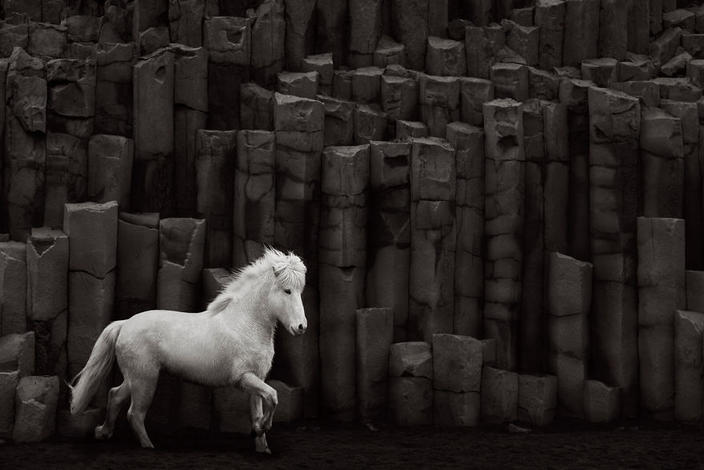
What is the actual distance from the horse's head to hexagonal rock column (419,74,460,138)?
3912 millimetres

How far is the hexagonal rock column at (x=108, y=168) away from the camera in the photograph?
12550 millimetres

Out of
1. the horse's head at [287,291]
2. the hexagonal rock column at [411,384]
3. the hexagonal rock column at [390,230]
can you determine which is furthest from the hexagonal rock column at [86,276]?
the hexagonal rock column at [411,384]

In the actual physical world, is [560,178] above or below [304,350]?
above

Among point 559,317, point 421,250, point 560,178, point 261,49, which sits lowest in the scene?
point 559,317

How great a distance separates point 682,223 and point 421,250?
3449 mm

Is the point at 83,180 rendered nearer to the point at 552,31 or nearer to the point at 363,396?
the point at 363,396

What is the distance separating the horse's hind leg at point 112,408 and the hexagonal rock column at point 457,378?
3947 millimetres

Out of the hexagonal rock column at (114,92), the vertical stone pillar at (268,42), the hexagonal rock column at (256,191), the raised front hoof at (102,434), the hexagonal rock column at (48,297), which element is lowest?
the raised front hoof at (102,434)

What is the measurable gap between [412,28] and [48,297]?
23.0 feet

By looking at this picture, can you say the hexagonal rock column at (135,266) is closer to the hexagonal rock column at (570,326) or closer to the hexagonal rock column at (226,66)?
the hexagonal rock column at (226,66)

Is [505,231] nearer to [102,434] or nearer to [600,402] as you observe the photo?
[600,402]

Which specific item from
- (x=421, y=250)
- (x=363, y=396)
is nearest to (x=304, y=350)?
(x=363, y=396)

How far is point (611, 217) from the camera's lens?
13.2m

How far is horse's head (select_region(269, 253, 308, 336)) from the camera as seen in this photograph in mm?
10930
